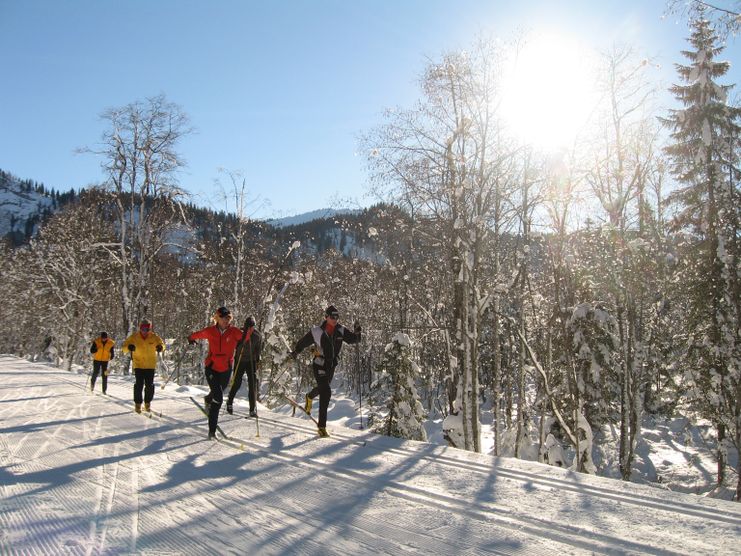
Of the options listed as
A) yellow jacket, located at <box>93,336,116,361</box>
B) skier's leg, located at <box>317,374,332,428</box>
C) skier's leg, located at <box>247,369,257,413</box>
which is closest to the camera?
skier's leg, located at <box>317,374,332,428</box>

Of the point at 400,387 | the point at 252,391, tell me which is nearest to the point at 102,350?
the point at 252,391

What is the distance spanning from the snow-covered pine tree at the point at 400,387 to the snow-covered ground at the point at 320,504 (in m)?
8.13

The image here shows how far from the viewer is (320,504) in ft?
13.3

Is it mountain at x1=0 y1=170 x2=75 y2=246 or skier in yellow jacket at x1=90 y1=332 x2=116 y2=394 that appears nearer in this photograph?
skier in yellow jacket at x1=90 y1=332 x2=116 y2=394

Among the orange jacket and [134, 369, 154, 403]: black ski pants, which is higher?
the orange jacket

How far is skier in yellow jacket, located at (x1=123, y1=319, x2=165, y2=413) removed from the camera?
9484 mm

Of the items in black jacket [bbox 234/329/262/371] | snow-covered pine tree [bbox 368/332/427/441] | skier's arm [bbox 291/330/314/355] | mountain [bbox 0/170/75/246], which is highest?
mountain [bbox 0/170/75/246]

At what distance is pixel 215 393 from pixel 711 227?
633 inches

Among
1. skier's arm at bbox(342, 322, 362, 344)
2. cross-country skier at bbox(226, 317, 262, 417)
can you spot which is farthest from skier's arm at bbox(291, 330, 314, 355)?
cross-country skier at bbox(226, 317, 262, 417)

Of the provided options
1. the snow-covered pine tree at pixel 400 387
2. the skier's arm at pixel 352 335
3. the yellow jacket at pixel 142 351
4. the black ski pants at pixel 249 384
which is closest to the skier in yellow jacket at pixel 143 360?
the yellow jacket at pixel 142 351

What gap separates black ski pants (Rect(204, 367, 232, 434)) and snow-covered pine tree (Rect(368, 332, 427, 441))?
7.66m

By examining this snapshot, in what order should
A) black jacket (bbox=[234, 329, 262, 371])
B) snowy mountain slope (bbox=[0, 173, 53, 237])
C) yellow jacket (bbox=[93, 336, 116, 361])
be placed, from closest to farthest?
black jacket (bbox=[234, 329, 262, 371]), yellow jacket (bbox=[93, 336, 116, 361]), snowy mountain slope (bbox=[0, 173, 53, 237])

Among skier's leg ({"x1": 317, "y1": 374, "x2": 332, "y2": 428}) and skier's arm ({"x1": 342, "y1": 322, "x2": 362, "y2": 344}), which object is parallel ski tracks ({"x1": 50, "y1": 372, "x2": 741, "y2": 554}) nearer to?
skier's leg ({"x1": 317, "y1": 374, "x2": 332, "y2": 428})

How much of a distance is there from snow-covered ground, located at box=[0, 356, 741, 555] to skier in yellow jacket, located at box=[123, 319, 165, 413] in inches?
111
